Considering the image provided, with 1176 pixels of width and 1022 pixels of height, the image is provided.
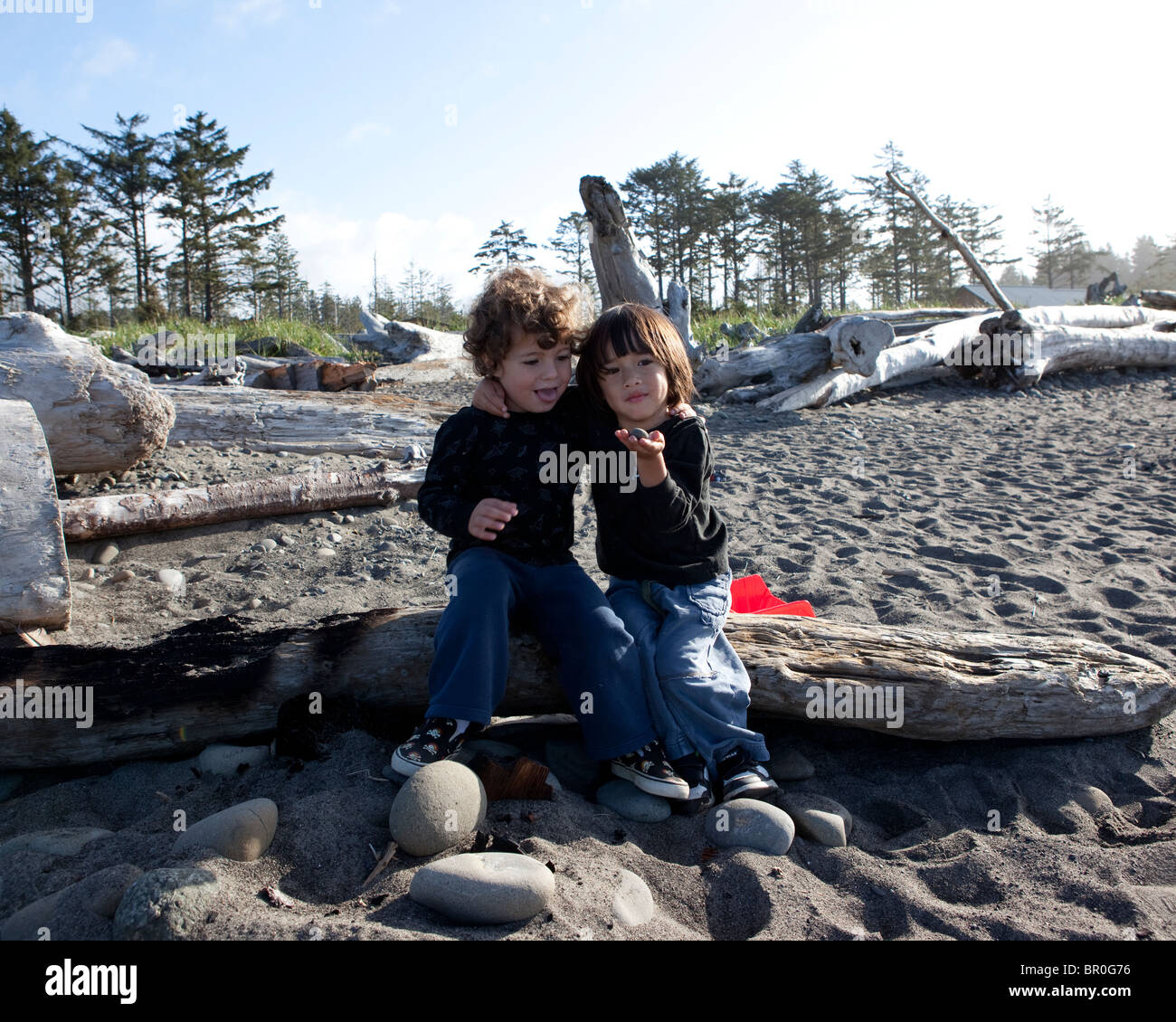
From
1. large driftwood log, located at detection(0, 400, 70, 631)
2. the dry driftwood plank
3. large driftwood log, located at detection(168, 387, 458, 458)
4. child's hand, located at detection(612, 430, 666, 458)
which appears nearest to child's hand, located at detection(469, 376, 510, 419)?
child's hand, located at detection(612, 430, 666, 458)

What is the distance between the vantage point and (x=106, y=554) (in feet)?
14.3

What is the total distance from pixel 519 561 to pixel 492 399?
0.59m

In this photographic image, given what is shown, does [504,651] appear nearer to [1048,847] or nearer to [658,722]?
[658,722]

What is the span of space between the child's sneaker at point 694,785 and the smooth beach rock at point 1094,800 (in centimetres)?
116

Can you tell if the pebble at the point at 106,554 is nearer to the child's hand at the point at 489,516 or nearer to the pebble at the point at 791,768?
the child's hand at the point at 489,516

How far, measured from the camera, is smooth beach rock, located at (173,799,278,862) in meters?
1.88

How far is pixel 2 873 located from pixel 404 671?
115cm

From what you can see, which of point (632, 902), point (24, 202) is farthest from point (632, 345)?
point (24, 202)

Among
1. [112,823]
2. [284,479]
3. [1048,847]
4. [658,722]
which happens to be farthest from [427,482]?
[284,479]

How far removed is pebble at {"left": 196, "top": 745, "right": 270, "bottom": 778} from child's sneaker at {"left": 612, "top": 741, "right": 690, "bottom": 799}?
1.12 m

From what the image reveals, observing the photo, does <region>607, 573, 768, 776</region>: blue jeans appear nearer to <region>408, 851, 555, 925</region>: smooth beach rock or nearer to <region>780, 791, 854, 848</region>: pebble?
<region>780, 791, 854, 848</region>: pebble

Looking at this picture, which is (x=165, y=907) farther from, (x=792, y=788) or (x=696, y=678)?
(x=792, y=788)

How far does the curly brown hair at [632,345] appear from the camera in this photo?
8.52 feet

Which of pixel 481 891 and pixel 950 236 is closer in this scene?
pixel 481 891
